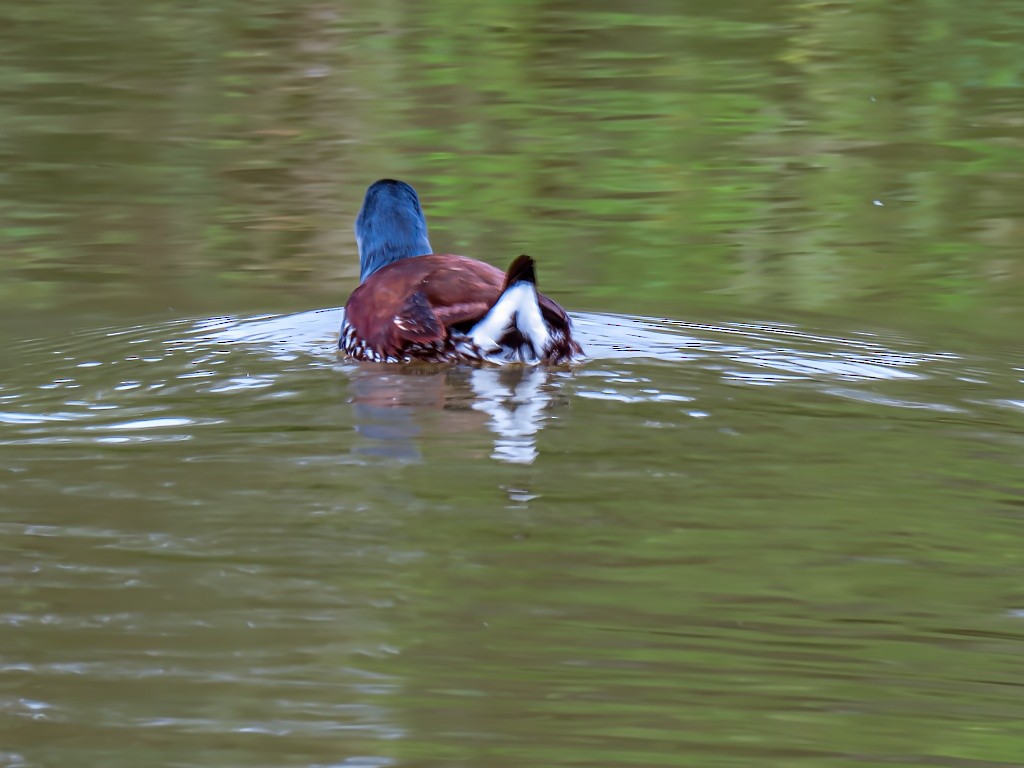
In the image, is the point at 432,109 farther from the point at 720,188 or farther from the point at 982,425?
the point at 982,425

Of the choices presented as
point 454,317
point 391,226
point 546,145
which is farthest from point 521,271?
point 546,145

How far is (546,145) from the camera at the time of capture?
487 inches

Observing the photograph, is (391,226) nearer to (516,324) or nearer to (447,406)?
(516,324)

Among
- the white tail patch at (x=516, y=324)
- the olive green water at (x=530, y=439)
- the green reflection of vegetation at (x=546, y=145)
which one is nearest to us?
the olive green water at (x=530, y=439)

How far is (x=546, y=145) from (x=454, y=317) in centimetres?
574

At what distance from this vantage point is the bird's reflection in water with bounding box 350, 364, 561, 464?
5480mm

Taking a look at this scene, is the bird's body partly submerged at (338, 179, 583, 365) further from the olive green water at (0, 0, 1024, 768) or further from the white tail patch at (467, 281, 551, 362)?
the olive green water at (0, 0, 1024, 768)

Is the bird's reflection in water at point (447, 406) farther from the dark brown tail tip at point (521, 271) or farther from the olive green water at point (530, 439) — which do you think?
the dark brown tail tip at point (521, 271)

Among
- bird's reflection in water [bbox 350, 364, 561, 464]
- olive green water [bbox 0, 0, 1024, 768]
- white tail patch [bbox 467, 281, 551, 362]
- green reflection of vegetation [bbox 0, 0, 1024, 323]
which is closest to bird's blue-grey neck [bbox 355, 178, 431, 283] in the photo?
olive green water [bbox 0, 0, 1024, 768]

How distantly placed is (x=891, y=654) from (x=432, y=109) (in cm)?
1015

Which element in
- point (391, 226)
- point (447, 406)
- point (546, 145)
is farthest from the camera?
point (546, 145)

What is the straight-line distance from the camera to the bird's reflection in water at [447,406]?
18.0 feet

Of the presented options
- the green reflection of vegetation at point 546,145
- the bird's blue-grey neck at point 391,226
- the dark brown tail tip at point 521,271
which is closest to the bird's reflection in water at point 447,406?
the dark brown tail tip at point 521,271

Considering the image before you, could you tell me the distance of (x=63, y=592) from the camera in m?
4.03
